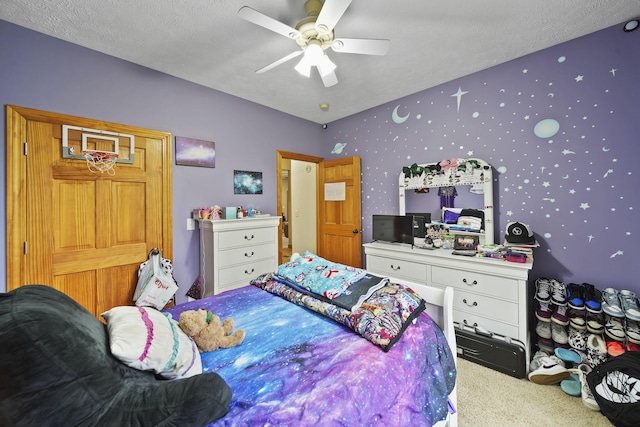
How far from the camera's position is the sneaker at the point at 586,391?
168 cm

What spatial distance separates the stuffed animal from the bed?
34mm

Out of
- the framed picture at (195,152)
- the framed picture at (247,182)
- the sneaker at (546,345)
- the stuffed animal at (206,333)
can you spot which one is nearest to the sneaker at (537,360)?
the sneaker at (546,345)

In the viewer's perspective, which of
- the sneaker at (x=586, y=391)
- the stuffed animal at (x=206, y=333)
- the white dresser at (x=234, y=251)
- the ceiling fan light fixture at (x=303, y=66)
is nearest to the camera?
the stuffed animal at (x=206, y=333)

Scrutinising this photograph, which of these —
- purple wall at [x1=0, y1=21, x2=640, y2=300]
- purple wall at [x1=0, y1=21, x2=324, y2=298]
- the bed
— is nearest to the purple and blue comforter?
the bed

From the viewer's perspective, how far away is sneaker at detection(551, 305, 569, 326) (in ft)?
6.73

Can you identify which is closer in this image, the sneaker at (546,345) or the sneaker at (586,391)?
the sneaker at (586,391)

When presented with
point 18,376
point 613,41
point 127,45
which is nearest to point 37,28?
point 127,45

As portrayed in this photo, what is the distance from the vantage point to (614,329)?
72.7 inches

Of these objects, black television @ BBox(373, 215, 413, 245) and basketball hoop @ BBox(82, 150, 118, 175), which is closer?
basketball hoop @ BBox(82, 150, 118, 175)

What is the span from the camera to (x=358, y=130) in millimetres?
3828

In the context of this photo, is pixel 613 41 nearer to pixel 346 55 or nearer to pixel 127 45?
→ pixel 346 55

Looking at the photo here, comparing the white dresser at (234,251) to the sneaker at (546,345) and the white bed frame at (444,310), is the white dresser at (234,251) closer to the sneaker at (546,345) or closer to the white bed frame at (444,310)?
the white bed frame at (444,310)

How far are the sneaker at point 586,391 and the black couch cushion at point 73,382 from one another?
2.31m

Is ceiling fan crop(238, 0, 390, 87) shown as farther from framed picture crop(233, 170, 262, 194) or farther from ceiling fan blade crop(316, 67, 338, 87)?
framed picture crop(233, 170, 262, 194)
